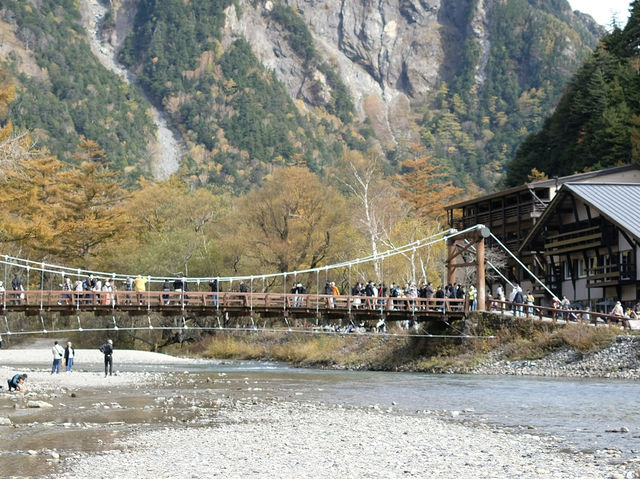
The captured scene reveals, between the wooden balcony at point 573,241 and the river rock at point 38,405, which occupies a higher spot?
the wooden balcony at point 573,241

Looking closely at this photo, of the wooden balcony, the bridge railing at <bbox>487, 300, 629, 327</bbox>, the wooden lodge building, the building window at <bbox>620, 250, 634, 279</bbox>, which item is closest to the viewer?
the bridge railing at <bbox>487, 300, 629, 327</bbox>

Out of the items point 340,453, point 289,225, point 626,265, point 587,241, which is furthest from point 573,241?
point 340,453

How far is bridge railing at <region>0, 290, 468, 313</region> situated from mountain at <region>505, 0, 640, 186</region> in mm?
27096

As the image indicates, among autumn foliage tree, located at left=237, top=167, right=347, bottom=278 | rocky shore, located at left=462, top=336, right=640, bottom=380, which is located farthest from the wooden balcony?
autumn foliage tree, located at left=237, top=167, right=347, bottom=278

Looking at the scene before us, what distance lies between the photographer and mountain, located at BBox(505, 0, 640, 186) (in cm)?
6378

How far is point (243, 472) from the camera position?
12336 mm

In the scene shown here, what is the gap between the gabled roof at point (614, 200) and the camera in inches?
1474

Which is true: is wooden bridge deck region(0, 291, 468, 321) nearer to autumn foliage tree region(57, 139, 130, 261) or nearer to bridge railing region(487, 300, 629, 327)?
bridge railing region(487, 300, 629, 327)

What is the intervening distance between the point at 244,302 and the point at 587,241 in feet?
54.4

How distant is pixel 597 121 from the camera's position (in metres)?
67.1

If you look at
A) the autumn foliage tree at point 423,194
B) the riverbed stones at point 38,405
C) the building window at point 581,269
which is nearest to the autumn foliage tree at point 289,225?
the building window at point 581,269

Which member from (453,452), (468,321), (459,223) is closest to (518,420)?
(453,452)

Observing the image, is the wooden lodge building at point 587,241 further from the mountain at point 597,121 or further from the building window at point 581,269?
the mountain at point 597,121

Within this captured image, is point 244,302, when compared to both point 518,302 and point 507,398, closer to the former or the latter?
point 518,302
